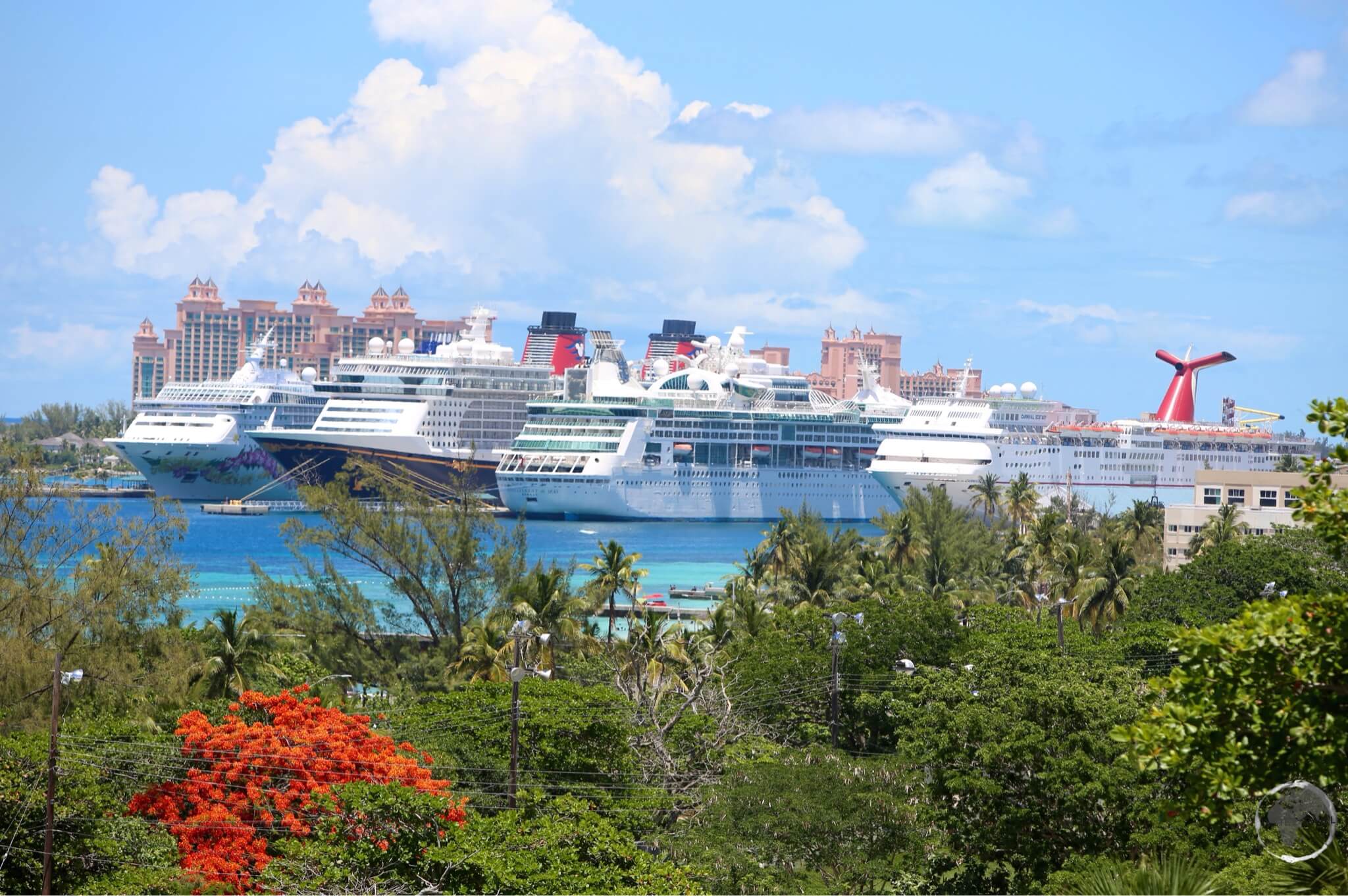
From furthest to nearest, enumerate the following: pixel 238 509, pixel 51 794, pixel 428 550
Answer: pixel 238 509
pixel 428 550
pixel 51 794

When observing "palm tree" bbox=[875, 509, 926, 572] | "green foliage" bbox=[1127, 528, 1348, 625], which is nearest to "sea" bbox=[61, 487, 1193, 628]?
"palm tree" bbox=[875, 509, 926, 572]

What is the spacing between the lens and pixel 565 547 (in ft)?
243

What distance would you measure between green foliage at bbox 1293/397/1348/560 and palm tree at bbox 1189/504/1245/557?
105 feet

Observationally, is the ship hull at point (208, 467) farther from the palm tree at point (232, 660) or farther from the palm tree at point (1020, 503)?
the palm tree at point (232, 660)

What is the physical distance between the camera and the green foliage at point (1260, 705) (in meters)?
7.22

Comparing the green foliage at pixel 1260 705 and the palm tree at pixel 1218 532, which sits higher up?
the green foliage at pixel 1260 705

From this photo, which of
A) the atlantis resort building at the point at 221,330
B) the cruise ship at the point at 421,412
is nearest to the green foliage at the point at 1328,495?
the cruise ship at the point at 421,412

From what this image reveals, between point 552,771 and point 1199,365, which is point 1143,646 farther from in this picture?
point 1199,365

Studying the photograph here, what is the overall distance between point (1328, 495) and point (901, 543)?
34.0 m

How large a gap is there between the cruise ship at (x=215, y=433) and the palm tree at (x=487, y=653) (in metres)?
71.2

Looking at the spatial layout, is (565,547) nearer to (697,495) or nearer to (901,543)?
(697,495)

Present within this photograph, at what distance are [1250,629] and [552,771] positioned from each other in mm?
12345

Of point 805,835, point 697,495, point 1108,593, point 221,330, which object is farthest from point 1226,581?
point 221,330

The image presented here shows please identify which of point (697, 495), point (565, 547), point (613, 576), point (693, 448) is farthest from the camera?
point (693, 448)
